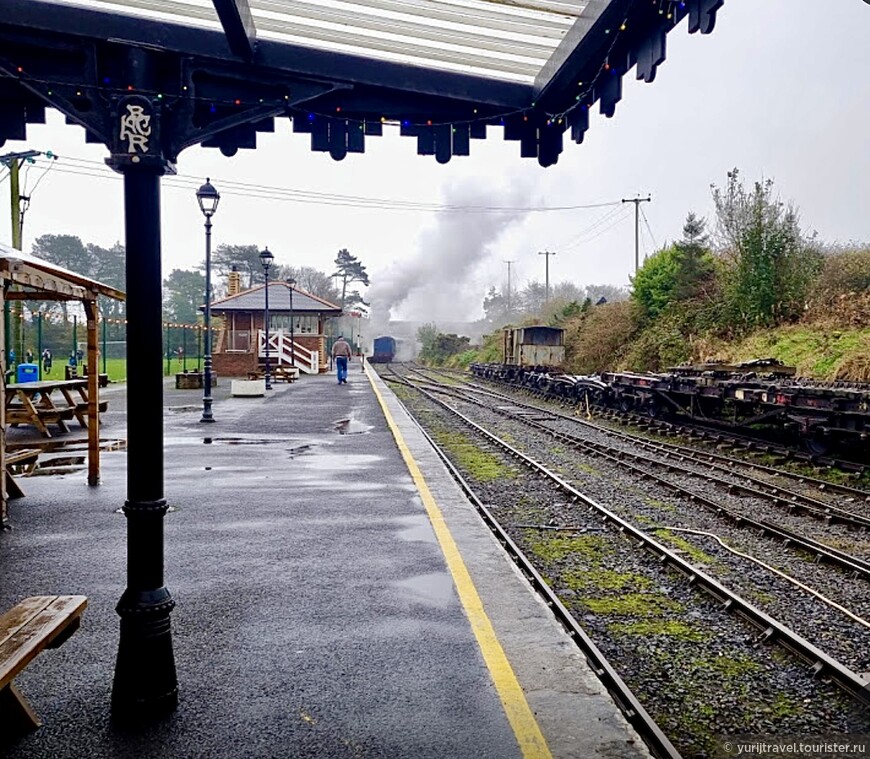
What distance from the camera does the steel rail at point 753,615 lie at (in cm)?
437

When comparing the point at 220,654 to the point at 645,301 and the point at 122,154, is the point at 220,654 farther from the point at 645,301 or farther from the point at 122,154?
the point at 645,301

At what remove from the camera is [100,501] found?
7.85 metres

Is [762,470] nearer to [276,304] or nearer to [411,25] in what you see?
[411,25]

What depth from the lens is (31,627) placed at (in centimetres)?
326

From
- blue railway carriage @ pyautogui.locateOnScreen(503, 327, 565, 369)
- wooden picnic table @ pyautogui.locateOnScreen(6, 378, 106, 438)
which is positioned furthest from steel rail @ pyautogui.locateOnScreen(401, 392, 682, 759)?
blue railway carriage @ pyautogui.locateOnScreen(503, 327, 565, 369)

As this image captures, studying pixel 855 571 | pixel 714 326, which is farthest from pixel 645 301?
pixel 855 571

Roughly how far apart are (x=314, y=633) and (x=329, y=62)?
118 inches

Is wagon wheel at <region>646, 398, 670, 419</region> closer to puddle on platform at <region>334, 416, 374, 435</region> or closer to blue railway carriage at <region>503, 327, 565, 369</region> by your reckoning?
puddle on platform at <region>334, 416, 374, 435</region>

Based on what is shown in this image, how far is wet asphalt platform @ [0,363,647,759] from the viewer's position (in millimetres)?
3189

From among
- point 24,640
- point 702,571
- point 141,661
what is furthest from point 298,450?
point 24,640

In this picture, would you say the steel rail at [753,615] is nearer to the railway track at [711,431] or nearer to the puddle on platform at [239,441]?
the railway track at [711,431]

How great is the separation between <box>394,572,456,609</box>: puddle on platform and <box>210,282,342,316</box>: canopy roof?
3429 centimetres

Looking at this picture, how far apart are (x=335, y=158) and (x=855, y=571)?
5.50m

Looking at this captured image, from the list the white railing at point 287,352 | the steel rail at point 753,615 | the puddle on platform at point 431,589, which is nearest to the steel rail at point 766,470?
the steel rail at point 753,615
